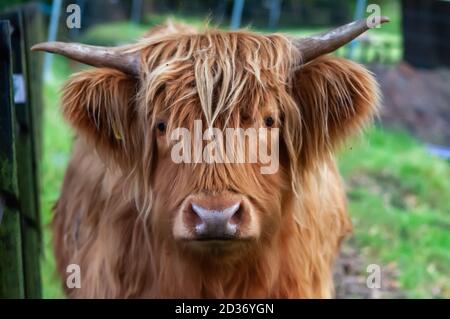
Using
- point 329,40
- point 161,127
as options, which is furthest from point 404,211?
point 161,127

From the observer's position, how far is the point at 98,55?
345 centimetres

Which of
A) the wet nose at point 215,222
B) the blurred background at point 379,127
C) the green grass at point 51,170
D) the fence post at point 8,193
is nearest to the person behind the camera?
the wet nose at point 215,222

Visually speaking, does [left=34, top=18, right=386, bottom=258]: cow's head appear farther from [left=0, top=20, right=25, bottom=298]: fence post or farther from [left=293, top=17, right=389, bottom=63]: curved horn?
[left=0, top=20, right=25, bottom=298]: fence post

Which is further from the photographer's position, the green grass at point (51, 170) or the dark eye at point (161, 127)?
the green grass at point (51, 170)

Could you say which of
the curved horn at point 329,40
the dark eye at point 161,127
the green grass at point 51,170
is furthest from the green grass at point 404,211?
the green grass at point 51,170

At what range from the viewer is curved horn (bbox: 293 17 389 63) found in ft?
10.8

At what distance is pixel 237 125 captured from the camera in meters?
3.24

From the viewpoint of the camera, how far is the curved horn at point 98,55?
10.9 feet

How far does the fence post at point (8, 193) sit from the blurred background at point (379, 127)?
418mm

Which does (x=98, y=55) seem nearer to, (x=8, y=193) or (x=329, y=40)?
(x=8, y=193)

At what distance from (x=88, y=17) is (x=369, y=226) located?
9.99 m

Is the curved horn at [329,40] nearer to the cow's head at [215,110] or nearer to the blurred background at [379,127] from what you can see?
the cow's head at [215,110]
